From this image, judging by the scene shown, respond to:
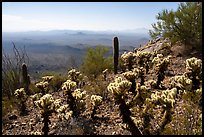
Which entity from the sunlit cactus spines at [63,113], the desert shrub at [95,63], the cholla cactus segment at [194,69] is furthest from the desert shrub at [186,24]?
the sunlit cactus spines at [63,113]

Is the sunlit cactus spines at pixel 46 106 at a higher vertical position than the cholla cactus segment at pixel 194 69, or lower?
lower

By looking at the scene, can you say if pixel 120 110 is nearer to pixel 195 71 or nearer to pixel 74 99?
pixel 74 99

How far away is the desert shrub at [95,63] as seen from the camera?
17.2 metres

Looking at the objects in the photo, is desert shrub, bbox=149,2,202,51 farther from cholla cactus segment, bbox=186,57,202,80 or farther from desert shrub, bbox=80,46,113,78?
cholla cactus segment, bbox=186,57,202,80

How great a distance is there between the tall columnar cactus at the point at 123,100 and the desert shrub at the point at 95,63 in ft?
27.8

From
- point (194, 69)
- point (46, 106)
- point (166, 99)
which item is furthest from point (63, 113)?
point (194, 69)

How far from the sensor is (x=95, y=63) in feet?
59.5

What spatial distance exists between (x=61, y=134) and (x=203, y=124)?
353 centimetres

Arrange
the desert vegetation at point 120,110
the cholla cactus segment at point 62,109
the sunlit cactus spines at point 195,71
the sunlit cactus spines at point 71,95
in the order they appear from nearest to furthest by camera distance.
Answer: the desert vegetation at point 120,110 → the cholla cactus segment at point 62,109 → the sunlit cactus spines at point 71,95 → the sunlit cactus spines at point 195,71

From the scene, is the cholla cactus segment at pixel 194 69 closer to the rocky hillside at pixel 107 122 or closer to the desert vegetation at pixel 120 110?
the desert vegetation at pixel 120 110

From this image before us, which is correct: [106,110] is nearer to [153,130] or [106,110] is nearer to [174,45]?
[153,130]

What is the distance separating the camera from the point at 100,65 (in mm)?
17641

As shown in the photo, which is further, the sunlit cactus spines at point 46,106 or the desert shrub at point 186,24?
the desert shrub at point 186,24

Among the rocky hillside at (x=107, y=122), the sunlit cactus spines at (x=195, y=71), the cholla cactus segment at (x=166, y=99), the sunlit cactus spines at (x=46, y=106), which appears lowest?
the rocky hillside at (x=107, y=122)
